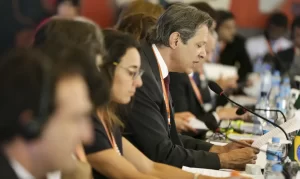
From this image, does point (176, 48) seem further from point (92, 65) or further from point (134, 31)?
point (92, 65)

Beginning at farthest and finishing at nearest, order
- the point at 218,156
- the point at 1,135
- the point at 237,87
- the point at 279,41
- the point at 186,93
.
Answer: the point at 279,41 < the point at 237,87 < the point at 186,93 < the point at 218,156 < the point at 1,135

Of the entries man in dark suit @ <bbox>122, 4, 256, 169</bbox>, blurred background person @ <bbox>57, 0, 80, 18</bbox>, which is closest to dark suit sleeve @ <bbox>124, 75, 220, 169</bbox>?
man in dark suit @ <bbox>122, 4, 256, 169</bbox>

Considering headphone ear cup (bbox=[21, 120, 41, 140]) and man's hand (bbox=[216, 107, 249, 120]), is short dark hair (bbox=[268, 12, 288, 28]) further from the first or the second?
headphone ear cup (bbox=[21, 120, 41, 140])

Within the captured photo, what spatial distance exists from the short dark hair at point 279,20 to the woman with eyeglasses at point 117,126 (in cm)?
471

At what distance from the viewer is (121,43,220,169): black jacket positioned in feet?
8.23

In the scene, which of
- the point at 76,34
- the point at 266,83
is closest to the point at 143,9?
the point at 76,34

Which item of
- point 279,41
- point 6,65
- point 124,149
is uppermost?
point 6,65

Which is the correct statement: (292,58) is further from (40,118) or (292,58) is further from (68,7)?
(40,118)

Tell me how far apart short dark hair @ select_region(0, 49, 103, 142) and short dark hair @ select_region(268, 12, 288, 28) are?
18.7 feet

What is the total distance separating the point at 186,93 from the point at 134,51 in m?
1.69

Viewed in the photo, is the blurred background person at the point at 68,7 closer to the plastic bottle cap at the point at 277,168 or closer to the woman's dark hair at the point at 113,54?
the woman's dark hair at the point at 113,54

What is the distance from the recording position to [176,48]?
2.75m

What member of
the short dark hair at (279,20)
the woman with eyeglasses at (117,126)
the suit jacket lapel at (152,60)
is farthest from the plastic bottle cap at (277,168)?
the short dark hair at (279,20)

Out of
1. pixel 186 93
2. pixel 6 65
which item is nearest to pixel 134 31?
pixel 186 93
